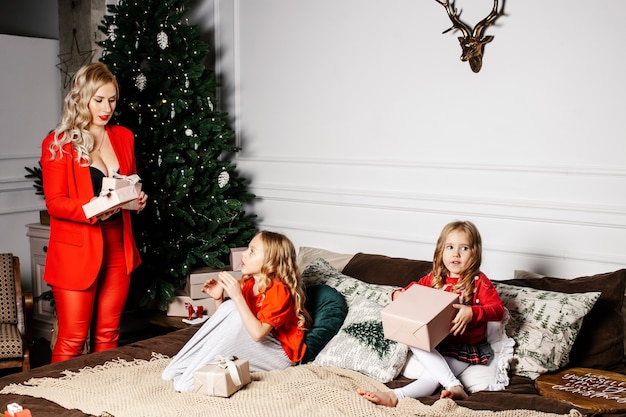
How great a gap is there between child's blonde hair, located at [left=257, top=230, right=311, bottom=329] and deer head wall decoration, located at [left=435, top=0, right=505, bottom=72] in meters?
1.42

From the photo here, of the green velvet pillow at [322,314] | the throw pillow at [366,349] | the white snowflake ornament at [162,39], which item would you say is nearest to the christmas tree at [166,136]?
the white snowflake ornament at [162,39]

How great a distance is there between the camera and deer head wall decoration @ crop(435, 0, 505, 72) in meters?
3.61

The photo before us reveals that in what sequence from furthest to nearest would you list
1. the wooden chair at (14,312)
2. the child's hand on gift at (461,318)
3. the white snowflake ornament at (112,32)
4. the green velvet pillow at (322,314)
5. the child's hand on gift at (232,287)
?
1. the white snowflake ornament at (112,32)
2. the wooden chair at (14,312)
3. the green velvet pillow at (322,314)
4. the child's hand on gift at (232,287)
5. the child's hand on gift at (461,318)

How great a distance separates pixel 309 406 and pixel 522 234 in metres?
1.63

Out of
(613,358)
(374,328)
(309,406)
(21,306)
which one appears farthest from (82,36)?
(613,358)

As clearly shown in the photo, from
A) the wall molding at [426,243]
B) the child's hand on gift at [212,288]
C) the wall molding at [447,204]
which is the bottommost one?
the child's hand on gift at [212,288]

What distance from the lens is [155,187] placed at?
4.23 meters

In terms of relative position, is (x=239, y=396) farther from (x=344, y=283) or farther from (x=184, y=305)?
(x=184, y=305)

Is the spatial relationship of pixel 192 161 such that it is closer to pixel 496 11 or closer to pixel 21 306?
Result: pixel 21 306

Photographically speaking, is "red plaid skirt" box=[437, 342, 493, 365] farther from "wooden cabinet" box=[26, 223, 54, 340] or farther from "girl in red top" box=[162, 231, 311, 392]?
"wooden cabinet" box=[26, 223, 54, 340]

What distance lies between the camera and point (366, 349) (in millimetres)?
3027

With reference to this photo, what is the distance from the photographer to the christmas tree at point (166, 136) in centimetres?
420

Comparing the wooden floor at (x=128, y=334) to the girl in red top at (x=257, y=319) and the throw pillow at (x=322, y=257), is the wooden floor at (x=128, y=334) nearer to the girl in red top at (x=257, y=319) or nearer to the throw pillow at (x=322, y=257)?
the throw pillow at (x=322, y=257)

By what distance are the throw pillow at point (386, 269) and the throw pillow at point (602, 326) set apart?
63 centimetres
